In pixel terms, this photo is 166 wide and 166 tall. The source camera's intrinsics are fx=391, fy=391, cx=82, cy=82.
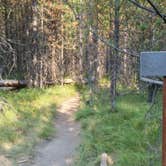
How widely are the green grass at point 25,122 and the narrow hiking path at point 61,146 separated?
0.18 meters

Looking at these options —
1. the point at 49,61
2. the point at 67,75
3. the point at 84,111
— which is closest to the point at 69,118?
the point at 84,111

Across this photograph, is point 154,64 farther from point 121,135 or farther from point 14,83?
point 14,83

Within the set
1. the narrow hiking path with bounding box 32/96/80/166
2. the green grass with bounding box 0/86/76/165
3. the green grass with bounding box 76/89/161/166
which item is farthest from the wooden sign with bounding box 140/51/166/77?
the green grass with bounding box 0/86/76/165

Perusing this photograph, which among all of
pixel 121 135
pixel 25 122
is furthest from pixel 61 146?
pixel 25 122

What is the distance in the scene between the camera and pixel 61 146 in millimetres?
7543

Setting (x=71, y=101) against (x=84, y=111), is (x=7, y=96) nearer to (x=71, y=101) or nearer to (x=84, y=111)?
(x=71, y=101)

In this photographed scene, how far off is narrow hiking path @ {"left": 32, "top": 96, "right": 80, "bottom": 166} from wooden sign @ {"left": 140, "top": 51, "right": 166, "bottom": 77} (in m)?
4.98

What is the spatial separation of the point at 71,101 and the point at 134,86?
7.33ft

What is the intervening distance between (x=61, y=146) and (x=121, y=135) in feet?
3.94

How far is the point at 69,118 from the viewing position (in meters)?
10.2

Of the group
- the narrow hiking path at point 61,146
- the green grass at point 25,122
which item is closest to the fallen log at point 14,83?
the green grass at point 25,122

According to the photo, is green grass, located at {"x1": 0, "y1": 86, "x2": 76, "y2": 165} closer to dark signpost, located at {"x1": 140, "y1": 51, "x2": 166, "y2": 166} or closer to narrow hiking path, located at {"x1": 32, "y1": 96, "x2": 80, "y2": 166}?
narrow hiking path, located at {"x1": 32, "y1": 96, "x2": 80, "y2": 166}

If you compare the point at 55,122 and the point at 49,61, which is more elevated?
the point at 49,61

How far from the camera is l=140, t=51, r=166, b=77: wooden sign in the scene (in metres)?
1.55
